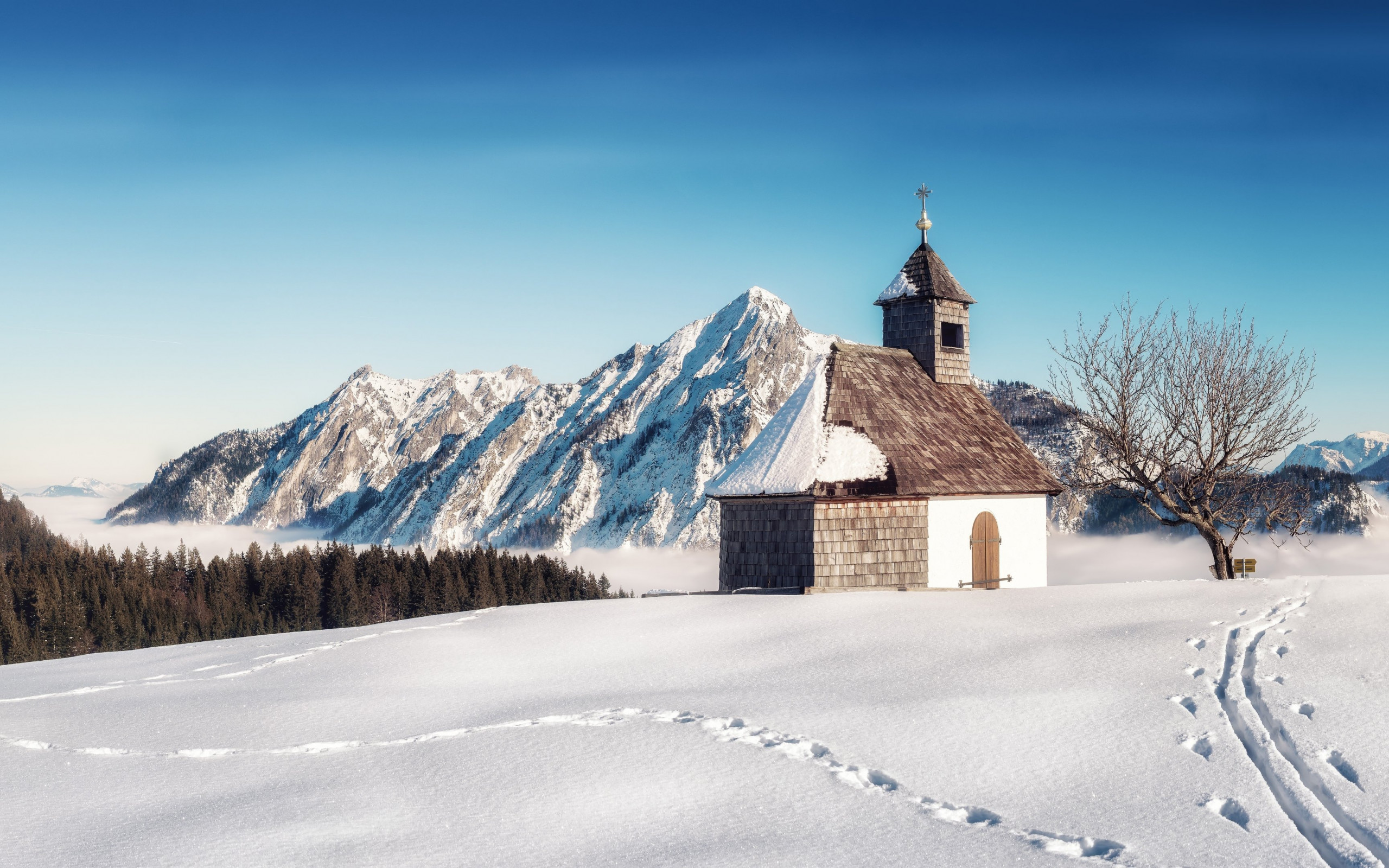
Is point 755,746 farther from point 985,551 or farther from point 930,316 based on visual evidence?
point 930,316

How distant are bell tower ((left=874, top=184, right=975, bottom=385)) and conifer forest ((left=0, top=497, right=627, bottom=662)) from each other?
74.2 meters

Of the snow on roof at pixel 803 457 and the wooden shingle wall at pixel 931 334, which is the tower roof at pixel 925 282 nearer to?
the wooden shingle wall at pixel 931 334

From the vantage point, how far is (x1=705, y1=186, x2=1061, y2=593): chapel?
28.2 metres

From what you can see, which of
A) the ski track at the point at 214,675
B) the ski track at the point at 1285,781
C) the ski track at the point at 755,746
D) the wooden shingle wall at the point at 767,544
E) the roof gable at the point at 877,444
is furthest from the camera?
the roof gable at the point at 877,444

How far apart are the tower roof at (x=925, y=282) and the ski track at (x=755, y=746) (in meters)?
25.5

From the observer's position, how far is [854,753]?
12.3m

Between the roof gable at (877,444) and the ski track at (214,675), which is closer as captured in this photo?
the ski track at (214,675)

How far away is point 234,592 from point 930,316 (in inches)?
3744

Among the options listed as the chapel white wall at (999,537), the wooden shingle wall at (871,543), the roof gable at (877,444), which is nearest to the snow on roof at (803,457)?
the roof gable at (877,444)

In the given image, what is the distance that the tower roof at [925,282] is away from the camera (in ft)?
120

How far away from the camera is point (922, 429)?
104 ft

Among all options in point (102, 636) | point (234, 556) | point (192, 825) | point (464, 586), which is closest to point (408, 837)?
point (192, 825)

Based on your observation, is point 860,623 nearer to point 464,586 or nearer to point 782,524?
point 782,524

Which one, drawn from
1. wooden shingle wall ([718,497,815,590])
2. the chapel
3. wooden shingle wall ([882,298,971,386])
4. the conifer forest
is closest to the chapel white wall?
the chapel
